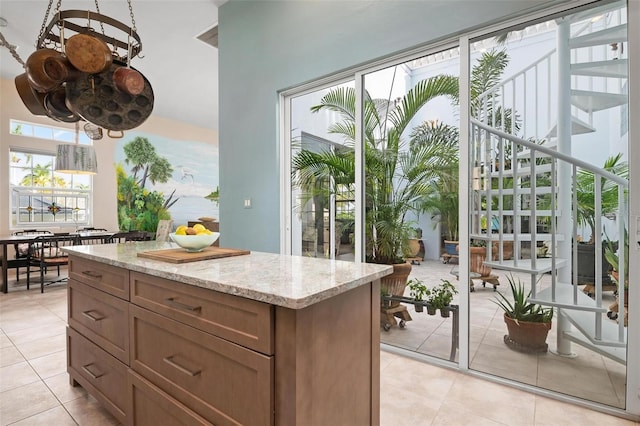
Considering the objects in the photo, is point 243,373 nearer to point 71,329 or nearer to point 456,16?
point 71,329

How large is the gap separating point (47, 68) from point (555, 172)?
2689 mm

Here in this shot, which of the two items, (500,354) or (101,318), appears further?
(500,354)

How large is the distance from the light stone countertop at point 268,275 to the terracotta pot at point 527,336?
1.37 metres

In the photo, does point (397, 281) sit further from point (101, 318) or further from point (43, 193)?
point (43, 193)

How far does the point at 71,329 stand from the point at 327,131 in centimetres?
238

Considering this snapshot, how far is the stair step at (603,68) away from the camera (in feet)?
5.91

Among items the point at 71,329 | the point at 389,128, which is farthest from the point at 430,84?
the point at 71,329

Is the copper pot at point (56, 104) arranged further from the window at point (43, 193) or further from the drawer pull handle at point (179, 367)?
the window at point (43, 193)

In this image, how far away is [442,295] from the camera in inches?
95.1

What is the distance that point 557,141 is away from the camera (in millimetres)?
2006

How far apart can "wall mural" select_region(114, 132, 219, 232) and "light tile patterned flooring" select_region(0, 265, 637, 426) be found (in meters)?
5.02

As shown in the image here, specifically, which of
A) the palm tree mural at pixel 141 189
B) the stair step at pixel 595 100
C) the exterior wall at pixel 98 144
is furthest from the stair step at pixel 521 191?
the palm tree mural at pixel 141 189

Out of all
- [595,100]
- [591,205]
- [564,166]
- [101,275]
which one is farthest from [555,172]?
[101,275]

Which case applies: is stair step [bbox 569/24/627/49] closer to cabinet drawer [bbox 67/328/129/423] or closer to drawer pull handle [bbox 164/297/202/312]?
drawer pull handle [bbox 164/297/202/312]
